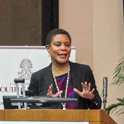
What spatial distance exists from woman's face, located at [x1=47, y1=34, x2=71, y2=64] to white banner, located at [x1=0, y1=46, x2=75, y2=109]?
1.56 metres

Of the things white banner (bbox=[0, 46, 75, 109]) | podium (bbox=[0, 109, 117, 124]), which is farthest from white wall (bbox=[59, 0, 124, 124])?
podium (bbox=[0, 109, 117, 124])

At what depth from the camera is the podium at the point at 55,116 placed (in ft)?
8.85

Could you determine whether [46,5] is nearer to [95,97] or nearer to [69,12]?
[69,12]

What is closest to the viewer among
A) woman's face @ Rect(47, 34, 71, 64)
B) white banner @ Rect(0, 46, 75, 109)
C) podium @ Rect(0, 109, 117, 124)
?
podium @ Rect(0, 109, 117, 124)

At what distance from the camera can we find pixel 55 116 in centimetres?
271

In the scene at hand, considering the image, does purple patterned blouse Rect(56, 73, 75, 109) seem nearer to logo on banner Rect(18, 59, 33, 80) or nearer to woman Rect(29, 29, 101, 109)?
woman Rect(29, 29, 101, 109)

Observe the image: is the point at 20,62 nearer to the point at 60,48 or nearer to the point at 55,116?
the point at 60,48

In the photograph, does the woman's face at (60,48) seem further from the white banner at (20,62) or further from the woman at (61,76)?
the white banner at (20,62)

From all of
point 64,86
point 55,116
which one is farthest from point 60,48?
point 55,116

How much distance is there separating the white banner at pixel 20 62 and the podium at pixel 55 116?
2988mm

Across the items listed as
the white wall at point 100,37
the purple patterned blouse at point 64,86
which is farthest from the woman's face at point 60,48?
the white wall at point 100,37

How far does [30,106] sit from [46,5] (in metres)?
3.39

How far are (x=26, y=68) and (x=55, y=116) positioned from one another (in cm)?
305

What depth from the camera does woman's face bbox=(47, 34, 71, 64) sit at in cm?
411
